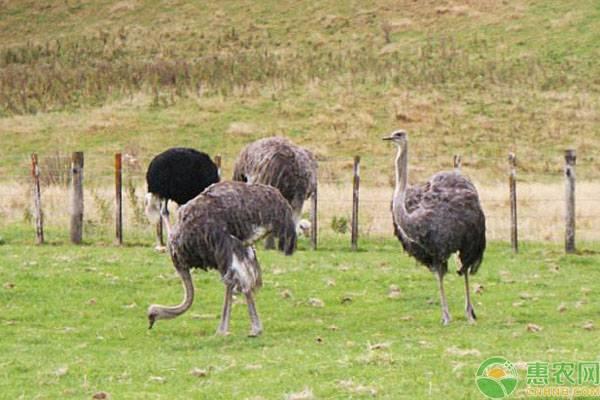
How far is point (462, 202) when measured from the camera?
41.4 ft

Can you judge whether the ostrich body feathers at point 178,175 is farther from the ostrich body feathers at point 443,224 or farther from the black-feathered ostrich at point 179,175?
the ostrich body feathers at point 443,224

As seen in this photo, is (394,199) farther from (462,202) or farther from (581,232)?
(581,232)

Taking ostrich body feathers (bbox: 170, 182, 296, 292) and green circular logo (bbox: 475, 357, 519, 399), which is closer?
green circular logo (bbox: 475, 357, 519, 399)

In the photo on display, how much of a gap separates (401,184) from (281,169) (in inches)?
191

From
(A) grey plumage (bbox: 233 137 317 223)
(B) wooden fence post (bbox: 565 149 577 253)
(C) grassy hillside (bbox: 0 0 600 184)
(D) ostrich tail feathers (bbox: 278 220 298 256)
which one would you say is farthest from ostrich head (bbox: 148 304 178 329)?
(C) grassy hillside (bbox: 0 0 600 184)

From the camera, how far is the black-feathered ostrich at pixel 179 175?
56.7 feet

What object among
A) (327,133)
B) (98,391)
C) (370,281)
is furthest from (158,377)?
(327,133)

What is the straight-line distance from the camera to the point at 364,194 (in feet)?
79.5

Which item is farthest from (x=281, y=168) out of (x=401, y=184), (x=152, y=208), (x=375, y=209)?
(x=375, y=209)

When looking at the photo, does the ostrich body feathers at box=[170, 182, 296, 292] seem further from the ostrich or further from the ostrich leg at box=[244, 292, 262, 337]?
the ostrich

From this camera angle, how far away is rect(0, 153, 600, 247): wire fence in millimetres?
20781

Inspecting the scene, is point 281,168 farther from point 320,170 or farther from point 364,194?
point 320,170

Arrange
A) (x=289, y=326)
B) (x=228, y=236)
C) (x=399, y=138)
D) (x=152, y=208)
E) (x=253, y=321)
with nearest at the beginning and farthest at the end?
(x=228, y=236), (x=253, y=321), (x=289, y=326), (x=399, y=138), (x=152, y=208)

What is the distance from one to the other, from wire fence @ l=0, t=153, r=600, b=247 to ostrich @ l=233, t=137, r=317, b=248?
9.03ft
